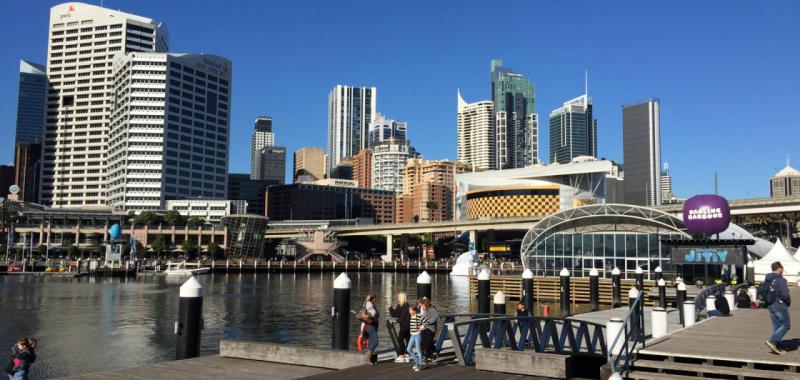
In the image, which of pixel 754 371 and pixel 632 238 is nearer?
pixel 754 371

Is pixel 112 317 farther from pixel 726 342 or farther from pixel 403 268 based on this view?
pixel 403 268

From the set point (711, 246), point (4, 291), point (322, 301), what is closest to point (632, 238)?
point (711, 246)

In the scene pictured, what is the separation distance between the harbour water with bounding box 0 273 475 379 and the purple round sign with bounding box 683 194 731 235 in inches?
742

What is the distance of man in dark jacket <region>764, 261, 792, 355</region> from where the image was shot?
597 inches

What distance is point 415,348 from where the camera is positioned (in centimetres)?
1580

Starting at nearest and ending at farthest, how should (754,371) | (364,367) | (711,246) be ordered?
1. (754,371)
2. (364,367)
3. (711,246)

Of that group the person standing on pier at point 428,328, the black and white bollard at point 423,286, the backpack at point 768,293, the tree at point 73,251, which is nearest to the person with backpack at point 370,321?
the person standing on pier at point 428,328

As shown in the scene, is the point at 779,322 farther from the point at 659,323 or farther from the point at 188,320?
the point at 188,320

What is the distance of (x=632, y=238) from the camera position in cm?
6109

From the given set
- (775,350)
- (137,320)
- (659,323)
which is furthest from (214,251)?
(775,350)

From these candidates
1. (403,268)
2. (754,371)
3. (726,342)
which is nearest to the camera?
(754,371)

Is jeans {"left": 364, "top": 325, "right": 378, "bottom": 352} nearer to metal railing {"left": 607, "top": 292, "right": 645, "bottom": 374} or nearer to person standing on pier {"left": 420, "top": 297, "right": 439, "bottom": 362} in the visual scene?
person standing on pier {"left": 420, "top": 297, "right": 439, "bottom": 362}

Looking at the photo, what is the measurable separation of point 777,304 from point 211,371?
526 inches

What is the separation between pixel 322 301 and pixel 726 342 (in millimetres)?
48852
